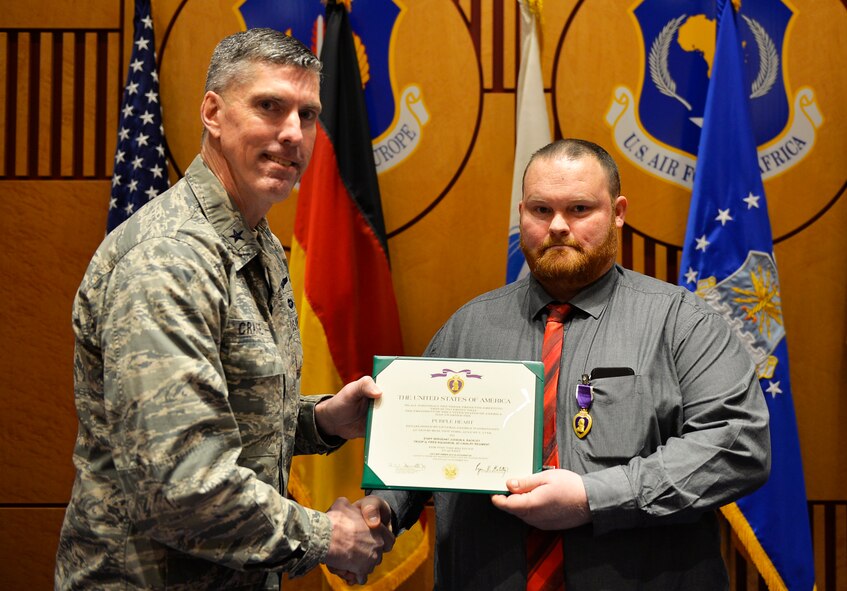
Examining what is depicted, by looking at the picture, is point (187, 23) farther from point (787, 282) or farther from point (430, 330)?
point (787, 282)

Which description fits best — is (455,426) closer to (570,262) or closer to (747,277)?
(570,262)

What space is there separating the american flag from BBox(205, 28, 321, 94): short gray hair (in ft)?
5.00

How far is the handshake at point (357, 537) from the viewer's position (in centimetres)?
176

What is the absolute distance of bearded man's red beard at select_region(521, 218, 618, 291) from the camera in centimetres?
215

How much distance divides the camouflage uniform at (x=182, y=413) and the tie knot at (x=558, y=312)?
78 centimetres

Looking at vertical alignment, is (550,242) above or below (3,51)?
below

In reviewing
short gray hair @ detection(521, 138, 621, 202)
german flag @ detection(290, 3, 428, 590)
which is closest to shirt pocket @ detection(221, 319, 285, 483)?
short gray hair @ detection(521, 138, 621, 202)

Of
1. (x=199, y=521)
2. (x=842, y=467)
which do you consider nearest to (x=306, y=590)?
(x=199, y=521)

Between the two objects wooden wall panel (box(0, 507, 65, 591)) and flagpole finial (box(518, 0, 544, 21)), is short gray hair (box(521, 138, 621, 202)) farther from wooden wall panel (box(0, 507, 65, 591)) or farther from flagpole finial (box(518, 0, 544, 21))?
wooden wall panel (box(0, 507, 65, 591))

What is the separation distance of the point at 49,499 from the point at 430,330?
1.72 meters

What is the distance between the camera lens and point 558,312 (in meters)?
2.17

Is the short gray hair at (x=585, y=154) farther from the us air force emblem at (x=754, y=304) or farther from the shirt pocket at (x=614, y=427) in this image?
the us air force emblem at (x=754, y=304)

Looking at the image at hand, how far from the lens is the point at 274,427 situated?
1.71 meters

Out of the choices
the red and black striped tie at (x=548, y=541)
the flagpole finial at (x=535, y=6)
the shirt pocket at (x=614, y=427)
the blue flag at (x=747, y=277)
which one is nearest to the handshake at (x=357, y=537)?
the red and black striped tie at (x=548, y=541)
